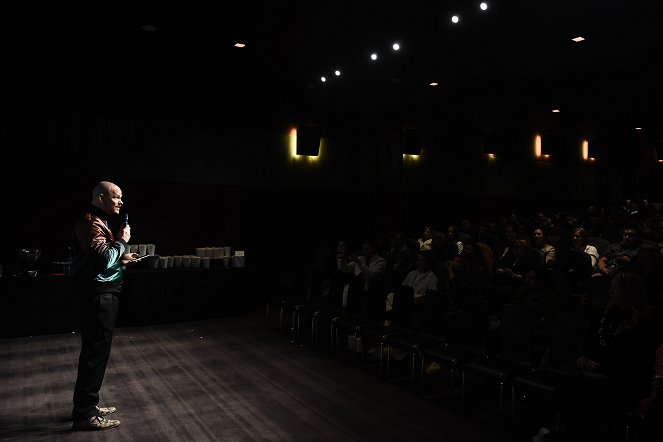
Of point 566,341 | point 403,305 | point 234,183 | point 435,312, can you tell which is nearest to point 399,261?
point 403,305

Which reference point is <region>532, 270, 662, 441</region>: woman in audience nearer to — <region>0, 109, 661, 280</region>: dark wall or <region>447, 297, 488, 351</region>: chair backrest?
<region>447, 297, 488, 351</region>: chair backrest

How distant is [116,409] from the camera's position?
14.5 ft

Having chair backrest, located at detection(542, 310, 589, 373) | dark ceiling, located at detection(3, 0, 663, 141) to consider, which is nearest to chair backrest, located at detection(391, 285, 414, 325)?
chair backrest, located at detection(542, 310, 589, 373)

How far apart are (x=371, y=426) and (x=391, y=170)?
7.84m

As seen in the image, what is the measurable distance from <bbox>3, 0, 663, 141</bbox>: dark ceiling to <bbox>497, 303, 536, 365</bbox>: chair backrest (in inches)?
108

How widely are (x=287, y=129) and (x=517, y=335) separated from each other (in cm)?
666

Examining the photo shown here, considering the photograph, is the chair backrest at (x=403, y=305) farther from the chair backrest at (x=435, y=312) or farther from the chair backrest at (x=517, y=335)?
the chair backrest at (x=517, y=335)

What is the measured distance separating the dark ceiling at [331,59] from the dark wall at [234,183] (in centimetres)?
43

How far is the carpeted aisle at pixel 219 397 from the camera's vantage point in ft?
13.2

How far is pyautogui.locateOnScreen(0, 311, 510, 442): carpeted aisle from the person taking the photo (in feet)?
13.2

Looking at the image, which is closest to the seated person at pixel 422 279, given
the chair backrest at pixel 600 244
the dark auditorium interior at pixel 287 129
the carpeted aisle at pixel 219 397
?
the dark auditorium interior at pixel 287 129

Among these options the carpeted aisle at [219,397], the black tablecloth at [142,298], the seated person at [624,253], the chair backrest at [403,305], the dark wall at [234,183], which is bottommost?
the carpeted aisle at [219,397]

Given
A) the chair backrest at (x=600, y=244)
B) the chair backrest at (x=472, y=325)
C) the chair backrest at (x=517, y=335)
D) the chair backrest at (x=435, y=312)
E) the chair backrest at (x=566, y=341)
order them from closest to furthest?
the chair backrest at (x=566, y=341)
the chair backrest at (x=517, y=335)
the chair backrest at (x=472, y=325)
the chair backrest at (x=435, y=312)
the chair backrest at (x=600, y=244)

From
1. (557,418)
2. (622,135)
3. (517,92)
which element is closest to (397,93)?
(517,92)
